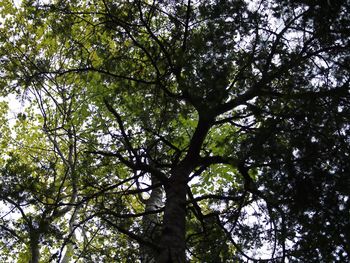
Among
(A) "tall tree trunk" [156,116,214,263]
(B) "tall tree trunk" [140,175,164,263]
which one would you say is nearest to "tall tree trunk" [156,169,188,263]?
(A) "tall tree trunk" [156,116,214,263]

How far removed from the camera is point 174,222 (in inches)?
160

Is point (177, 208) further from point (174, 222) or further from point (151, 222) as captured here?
point (151, 222)

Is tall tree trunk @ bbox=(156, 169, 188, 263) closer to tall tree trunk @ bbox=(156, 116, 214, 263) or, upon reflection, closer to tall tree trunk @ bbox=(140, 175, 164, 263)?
tall tree trunk @ bbox=(156, 116, 214, 263)

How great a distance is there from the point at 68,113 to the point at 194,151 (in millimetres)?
5235

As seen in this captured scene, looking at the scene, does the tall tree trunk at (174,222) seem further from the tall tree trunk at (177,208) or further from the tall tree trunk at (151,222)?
the tall tree trunk at (151,222)

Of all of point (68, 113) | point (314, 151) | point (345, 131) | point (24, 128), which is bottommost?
point (314, 151)

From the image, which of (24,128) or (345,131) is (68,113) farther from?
(345,131)

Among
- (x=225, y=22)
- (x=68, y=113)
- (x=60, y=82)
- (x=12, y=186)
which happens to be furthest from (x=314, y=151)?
(x=60, y=82)

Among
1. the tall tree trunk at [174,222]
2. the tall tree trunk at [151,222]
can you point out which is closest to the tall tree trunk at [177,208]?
the tall tree trunk at [174,222]

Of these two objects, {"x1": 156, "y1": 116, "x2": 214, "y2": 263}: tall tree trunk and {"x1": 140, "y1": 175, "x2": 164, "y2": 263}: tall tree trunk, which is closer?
{"x1": 156, "y1": 116, "x2": 214, "y2": 263}: tall tree trunk

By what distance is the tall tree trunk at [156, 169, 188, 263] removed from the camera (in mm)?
3646

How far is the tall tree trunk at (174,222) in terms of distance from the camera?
3646 millimetres

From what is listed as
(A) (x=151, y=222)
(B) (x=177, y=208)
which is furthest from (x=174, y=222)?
(A) (x=151, y=222)

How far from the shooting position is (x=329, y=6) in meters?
3.58
